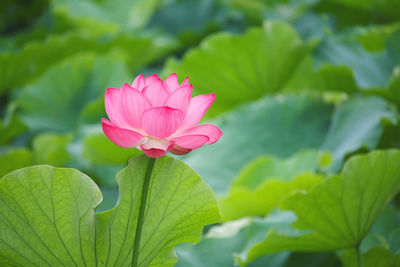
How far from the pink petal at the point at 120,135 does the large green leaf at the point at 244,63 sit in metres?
0.82

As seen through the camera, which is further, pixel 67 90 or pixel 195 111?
pixel 67 90

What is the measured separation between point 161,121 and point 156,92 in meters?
0.03

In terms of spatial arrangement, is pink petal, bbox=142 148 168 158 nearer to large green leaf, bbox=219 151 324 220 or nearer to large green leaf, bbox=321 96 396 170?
large green leaf, bbox=219 151 324 220

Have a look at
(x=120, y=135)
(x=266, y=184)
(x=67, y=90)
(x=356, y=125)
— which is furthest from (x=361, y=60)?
(x=120, y=135)

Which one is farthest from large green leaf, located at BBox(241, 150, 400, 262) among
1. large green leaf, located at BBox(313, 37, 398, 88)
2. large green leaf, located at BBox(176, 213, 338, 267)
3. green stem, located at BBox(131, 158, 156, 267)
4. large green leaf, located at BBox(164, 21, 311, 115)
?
large green leaf, located at BBox(164, 21, 311, 115)

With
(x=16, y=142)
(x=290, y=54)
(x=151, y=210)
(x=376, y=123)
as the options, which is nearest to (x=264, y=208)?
(x=376, y=123)

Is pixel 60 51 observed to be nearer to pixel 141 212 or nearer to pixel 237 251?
pixel 237 251

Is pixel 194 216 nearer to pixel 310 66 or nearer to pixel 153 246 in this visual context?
pixel 153 246

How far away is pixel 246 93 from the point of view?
4.23ft

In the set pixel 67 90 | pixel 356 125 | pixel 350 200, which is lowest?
pixel 350 200

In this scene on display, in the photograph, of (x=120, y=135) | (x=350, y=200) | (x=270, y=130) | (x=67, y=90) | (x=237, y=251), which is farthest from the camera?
(x=67, y=90)

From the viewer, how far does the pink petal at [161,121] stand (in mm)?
372

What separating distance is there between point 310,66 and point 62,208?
875mm

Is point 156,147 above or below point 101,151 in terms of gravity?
below
